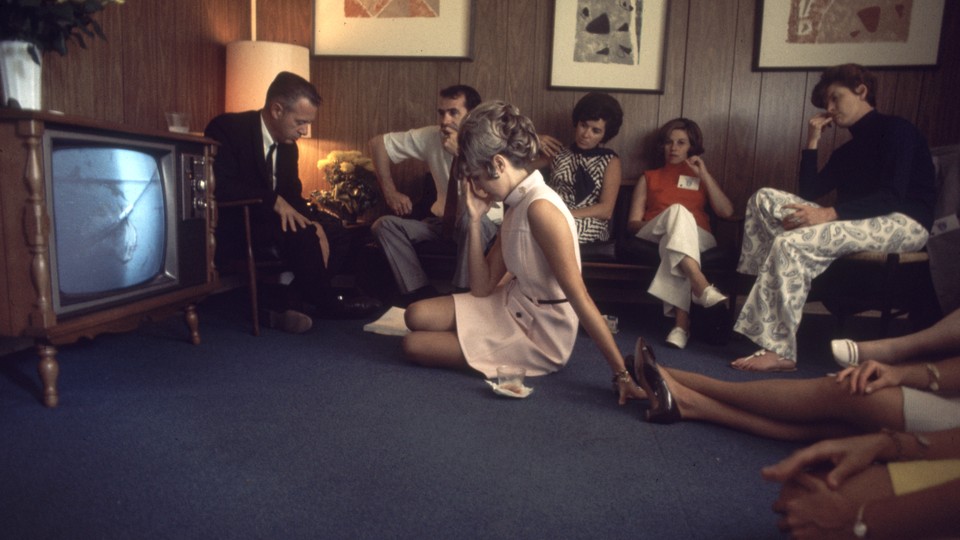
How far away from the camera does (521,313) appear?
2373 mm

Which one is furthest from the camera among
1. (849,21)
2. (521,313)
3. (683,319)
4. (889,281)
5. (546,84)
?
(546,84)

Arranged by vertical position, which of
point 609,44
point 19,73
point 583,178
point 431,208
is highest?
point 609,44

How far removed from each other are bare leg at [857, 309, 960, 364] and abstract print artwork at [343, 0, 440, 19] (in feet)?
11.0

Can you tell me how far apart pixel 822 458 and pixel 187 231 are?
7.67 ft

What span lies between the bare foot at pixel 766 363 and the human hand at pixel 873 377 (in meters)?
1.28

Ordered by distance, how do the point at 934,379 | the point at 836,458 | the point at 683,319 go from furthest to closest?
the point at 683,319, the point at 934,379, the point at 836,458

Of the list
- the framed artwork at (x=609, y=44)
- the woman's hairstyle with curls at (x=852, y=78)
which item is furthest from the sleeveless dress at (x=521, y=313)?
the framed artwork at (x=609, y=44)

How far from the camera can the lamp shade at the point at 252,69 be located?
375cm

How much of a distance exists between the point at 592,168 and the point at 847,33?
5.63 feet

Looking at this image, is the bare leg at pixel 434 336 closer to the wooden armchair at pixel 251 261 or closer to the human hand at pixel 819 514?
the wooden armchair at pixel 251 261

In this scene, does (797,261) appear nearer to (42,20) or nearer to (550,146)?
(550,146)

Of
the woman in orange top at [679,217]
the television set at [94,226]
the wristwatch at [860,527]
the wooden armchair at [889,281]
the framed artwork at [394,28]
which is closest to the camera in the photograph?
the wristwatch at [860,527]

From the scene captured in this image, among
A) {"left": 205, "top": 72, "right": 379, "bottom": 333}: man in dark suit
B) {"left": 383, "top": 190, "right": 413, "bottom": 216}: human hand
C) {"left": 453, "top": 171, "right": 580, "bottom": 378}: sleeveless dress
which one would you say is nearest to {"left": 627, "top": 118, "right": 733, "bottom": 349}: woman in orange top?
{"left": 453, "top": 171, "right": 580, "bottom": 378}: sleeveless dress

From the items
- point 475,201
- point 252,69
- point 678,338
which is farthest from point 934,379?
point 252,69
